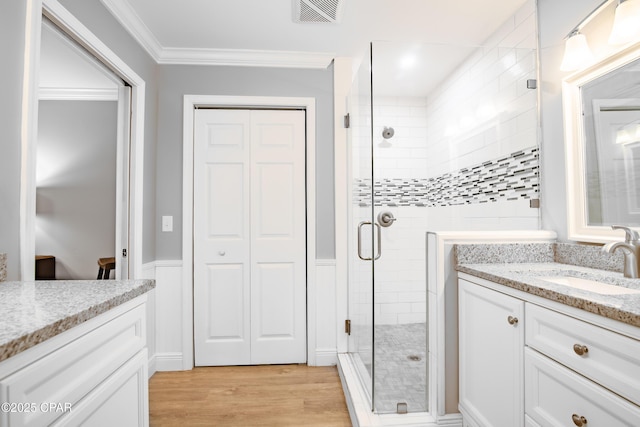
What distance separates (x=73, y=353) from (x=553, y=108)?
2232mm

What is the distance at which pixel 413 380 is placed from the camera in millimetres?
1819

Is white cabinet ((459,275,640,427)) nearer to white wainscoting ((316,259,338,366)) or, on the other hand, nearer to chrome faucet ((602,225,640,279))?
chrome faucet ((602,225,640,279))

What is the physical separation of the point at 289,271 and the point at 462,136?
1554 mm

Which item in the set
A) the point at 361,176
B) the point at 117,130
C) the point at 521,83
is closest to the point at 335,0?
the point at 361,176

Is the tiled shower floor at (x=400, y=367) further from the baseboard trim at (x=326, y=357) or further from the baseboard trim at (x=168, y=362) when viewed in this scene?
the baseboard trim at (x=168, y=362)

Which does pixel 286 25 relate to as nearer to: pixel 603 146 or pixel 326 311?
pixel 603 146

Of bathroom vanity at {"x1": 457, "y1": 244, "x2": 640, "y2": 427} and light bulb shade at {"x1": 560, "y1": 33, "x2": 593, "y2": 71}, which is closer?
bathroom vanity at {"x1": 457, "y1": 244, "x2": 640, "y2": 427}

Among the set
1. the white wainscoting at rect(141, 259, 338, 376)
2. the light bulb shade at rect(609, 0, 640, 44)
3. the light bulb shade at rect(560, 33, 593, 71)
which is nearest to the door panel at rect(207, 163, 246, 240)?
the white wainscoting at rect(141, 259, 338, 376)

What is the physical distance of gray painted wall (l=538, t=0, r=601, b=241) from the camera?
1645mm

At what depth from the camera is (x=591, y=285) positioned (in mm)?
1298

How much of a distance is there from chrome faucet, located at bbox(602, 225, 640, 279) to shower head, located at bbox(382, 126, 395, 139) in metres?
1.09

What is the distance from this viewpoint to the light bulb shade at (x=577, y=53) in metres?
1.47

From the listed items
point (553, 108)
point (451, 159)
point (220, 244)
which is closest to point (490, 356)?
point (451, 159)

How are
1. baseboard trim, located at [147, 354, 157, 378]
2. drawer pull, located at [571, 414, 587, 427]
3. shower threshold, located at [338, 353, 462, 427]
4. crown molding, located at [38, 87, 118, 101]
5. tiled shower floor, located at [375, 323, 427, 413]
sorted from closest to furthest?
drawer pull, located at [571, 414, 587, 427] < shower threshold, located at [338, 353, 462, 427] < tiled shower floor, located at [375, 323, 427, 413] < crown molding, located at [38, 87, 118, 101] < baseboard trim, located at [147, 354, 157, 378]
